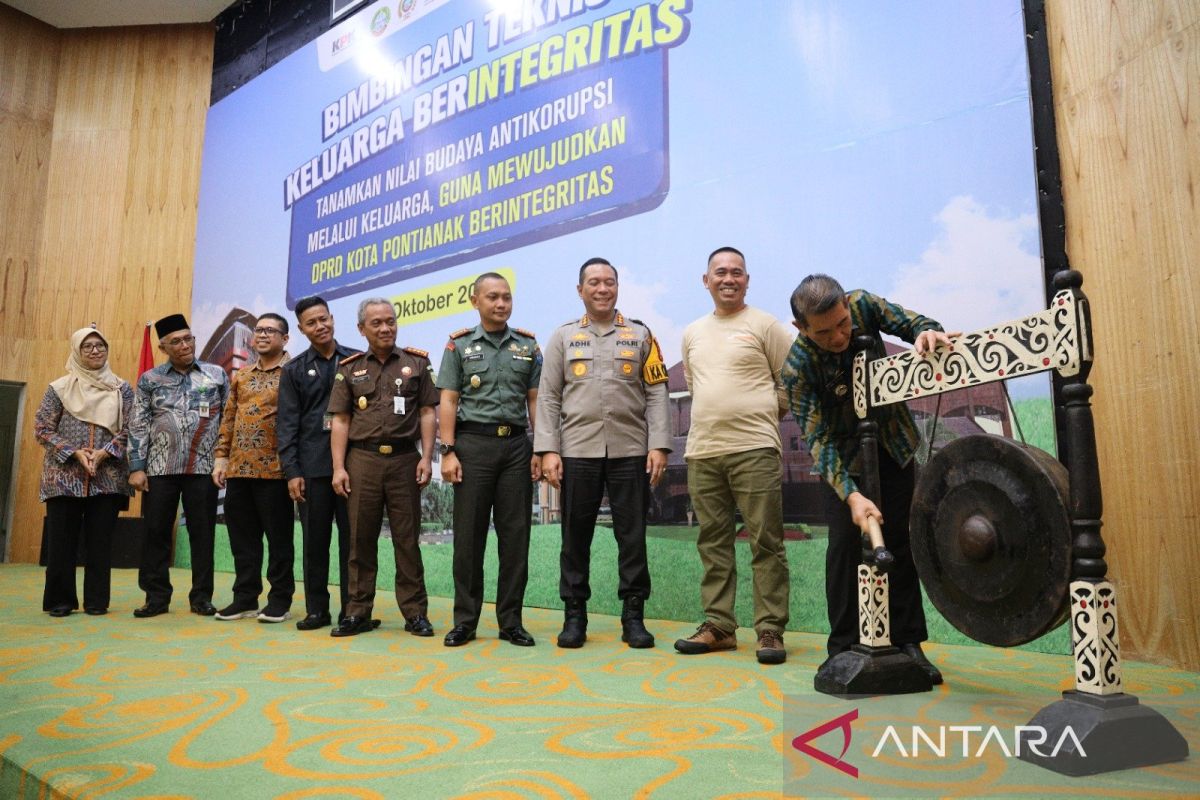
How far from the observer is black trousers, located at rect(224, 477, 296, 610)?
337 cm

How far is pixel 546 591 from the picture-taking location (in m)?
3.93

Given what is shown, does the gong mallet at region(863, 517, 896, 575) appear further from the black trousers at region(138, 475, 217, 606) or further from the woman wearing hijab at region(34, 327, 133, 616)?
the woman wearing hijab at region(34, 327, 133, 616)

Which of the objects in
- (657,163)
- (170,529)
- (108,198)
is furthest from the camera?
(108,198)

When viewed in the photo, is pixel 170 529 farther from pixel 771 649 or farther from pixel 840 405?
pixel 840 405

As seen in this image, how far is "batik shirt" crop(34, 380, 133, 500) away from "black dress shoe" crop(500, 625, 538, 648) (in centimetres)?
195

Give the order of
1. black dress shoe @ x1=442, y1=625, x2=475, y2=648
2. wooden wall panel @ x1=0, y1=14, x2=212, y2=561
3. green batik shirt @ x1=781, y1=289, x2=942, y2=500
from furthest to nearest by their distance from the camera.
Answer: wooden wall panel @ x1=0, y1=14, x2=212, y2=561, black dress shoe @ x1=442, y1=625, x2=475, y2=648, green batik shirt @ x1=781, y1=289, x2=942, y2=500

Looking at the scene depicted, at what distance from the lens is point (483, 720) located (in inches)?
70.1

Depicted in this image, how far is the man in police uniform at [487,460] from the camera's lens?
2848 mm

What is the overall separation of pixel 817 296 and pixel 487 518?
146cm

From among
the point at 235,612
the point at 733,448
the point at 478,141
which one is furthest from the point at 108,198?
the point at 733,448

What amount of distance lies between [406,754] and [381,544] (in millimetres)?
3431

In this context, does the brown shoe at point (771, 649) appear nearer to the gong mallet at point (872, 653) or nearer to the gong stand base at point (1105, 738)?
the gong mallet at point (872, 653)

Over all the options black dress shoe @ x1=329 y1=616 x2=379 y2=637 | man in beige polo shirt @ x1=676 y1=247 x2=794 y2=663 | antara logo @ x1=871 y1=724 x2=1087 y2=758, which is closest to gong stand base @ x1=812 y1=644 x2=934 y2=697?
antara logo @ x1=871 y1=724 x2=1087 y2=758

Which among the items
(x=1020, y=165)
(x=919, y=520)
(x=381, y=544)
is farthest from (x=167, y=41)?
(x=919, y=520)
